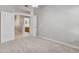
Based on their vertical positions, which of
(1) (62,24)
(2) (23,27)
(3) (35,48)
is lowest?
(3) (35,48)

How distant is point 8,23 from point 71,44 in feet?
9.21

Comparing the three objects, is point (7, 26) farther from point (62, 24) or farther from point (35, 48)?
point (62, 24)

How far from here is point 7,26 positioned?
4016 millimetres

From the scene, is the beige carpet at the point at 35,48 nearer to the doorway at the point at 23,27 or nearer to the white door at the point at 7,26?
the doorway at the point at 23,27

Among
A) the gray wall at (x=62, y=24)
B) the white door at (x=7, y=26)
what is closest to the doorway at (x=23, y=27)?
the white door at (x=7, y=26)

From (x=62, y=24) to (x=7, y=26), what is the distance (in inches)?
95.4

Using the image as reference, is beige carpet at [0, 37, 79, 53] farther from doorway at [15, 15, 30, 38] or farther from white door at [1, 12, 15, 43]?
white door at [1, 12, 15, 43]

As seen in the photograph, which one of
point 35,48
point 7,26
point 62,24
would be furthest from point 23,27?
point 35,48

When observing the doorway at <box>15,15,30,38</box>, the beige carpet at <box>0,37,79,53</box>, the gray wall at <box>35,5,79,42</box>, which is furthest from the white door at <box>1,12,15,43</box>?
the gray wall at <box>35,5,79,42</box>

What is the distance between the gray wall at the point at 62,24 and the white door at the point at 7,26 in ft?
4.47

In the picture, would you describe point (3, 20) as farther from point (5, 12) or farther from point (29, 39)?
point (29, 39)

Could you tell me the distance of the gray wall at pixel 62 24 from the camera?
10.0 feet

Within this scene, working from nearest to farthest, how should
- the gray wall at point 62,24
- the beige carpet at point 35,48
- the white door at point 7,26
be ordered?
the beige carpet at point 35,48 < the gray wall at point 62,24 < the white door at point 7,26
